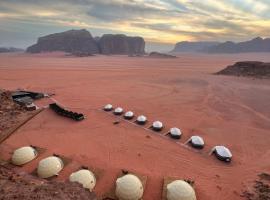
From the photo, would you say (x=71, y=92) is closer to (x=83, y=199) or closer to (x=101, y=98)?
(x=101, y=98)

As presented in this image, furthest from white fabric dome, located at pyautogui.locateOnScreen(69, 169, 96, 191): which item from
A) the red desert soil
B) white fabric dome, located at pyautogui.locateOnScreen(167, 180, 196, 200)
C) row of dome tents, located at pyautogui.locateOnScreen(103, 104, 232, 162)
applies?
row of dome tents, located at pyautogui.locateOnScreen(103, 104, 232, 162)

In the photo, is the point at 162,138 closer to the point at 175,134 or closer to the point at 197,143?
the point at 175,134

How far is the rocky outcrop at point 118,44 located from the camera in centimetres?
17262

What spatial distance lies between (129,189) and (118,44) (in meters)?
168

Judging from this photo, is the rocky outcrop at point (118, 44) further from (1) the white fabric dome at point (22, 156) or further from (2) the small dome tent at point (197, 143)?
(1) the white fabric dome at point (22, 156)

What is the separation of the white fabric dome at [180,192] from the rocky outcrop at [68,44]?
158m

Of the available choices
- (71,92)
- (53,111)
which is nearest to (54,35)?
(71,92)

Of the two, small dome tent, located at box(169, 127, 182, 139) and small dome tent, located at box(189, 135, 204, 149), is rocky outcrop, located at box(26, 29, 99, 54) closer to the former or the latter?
small dome tent, located at box(169, 127, 182, 139)

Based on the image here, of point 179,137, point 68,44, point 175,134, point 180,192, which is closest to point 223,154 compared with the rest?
point 179,137

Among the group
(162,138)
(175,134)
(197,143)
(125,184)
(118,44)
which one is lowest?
(118,44)

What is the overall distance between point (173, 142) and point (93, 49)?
153149 millimetres

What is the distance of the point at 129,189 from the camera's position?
47.3 feet

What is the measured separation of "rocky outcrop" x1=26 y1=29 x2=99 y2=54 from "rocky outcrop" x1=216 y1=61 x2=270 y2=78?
115278 millimetres

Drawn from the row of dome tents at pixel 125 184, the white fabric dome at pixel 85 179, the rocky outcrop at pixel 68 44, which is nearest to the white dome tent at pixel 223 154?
the row of dome tents at pixel 125 184
